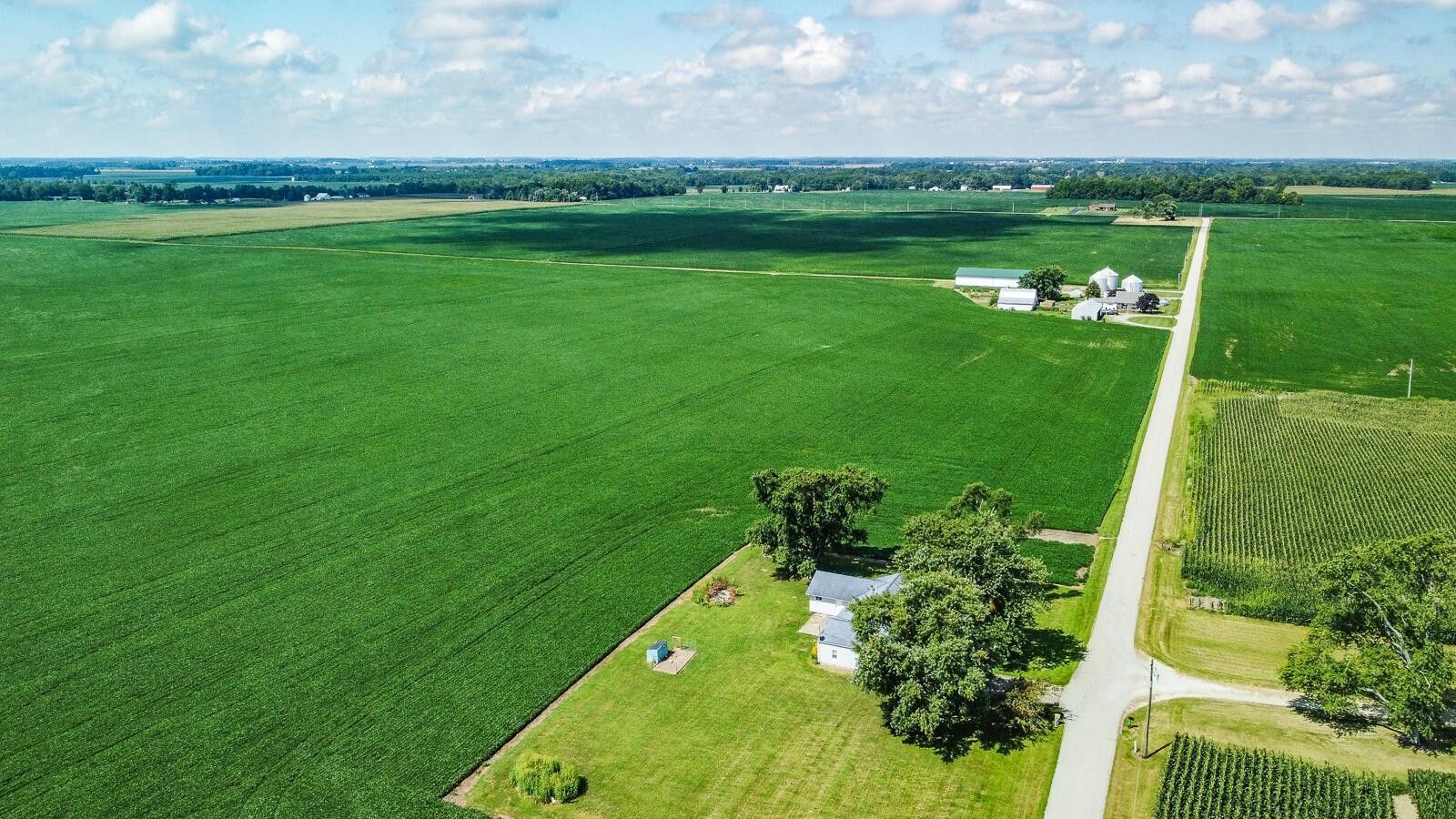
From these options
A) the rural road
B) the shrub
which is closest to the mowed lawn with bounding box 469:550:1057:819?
the shrub

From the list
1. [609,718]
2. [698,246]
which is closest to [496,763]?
[609,718]

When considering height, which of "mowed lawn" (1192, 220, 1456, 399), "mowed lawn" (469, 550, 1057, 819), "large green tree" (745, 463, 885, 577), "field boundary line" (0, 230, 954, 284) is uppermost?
"field boundary line" (0, 230, 954, 284)

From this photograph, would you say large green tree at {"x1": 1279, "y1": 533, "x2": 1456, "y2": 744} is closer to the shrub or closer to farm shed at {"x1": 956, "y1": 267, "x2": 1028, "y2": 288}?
the shrub

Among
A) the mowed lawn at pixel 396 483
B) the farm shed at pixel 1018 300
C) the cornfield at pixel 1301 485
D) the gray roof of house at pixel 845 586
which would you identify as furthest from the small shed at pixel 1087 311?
the gray roof of house at pixel 845 586

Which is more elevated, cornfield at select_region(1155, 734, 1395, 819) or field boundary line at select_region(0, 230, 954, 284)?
field boundary line at select_region(0, 230, 954, 284)

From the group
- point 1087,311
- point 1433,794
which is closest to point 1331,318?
point 1087,311

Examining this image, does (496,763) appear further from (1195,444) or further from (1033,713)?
(1195,444)

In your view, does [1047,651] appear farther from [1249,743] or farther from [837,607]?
[837,607]
